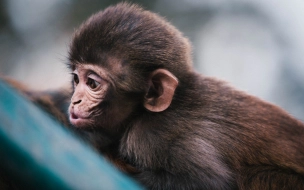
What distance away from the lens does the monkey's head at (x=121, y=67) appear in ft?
13.1

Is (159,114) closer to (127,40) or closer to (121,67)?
(121,67)

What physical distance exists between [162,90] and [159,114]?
0.67 feet

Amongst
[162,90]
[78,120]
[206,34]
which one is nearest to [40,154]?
[78,120]

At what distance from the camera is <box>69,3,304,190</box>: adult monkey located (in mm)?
3865

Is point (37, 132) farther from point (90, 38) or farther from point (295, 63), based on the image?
point (295, 63)

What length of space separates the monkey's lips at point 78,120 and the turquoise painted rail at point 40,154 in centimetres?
256

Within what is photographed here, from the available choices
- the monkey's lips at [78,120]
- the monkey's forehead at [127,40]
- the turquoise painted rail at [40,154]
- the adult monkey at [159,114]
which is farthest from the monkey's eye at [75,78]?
the turquoise painted rail at [40,154]

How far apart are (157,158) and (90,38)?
3.70 ft

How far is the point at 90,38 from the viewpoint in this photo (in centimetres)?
404

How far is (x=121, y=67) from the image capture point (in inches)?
159

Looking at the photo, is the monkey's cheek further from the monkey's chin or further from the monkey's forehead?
the monkey's forehead

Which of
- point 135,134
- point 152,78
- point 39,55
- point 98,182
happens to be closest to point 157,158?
point 135,134

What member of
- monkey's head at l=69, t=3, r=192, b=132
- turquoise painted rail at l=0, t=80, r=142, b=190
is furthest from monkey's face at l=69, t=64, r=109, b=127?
turquoise painted rail at l=0, t=80, r=142, b=190

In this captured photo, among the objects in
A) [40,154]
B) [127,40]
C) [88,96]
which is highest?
[127,40]
